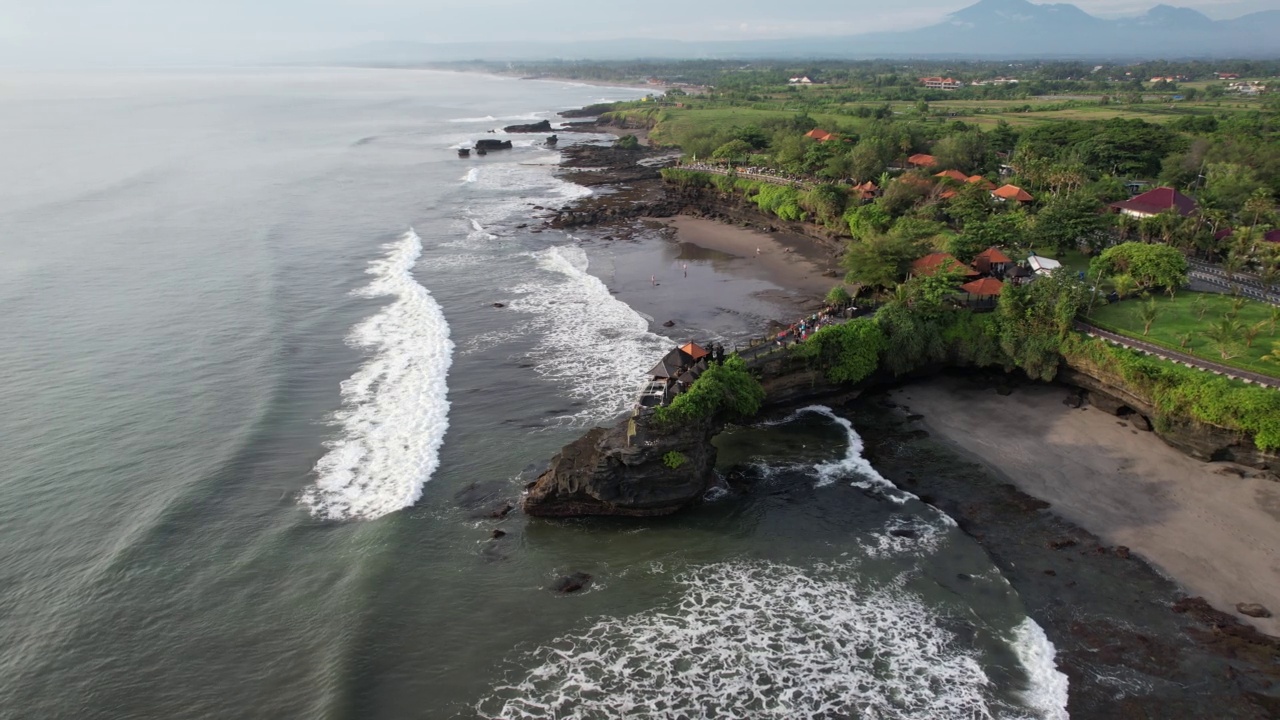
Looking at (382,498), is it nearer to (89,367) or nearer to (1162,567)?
(89,367)

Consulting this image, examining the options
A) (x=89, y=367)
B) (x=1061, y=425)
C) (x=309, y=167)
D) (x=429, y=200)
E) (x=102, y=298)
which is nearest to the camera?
(x=1061, y=425)

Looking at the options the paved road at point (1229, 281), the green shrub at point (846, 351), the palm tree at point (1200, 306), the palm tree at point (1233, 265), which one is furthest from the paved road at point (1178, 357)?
the palm tree at point (1233, 265)

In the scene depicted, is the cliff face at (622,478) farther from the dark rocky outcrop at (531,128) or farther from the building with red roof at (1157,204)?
the dark rocky outcrop at (531,128)

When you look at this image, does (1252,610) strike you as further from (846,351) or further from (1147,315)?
(846,351)

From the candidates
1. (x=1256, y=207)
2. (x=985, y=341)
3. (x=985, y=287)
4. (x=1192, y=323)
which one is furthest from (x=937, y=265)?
(x=1256, y=207)

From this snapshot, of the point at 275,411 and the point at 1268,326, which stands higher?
the point at 1268,326

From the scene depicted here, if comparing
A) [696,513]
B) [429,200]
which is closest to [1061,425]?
[696,513]

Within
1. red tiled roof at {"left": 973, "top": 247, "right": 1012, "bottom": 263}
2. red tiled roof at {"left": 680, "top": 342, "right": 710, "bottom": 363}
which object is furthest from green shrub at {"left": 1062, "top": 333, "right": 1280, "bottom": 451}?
red tiled roof at {"left": 680, "top": 342, "right": 710, "bottom": 363}
